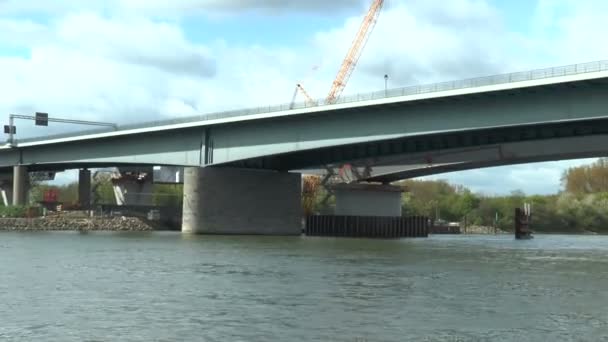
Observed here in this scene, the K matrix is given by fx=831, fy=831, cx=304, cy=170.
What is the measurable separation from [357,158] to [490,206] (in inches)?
4547

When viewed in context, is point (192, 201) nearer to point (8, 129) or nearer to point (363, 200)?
point (363, 200)

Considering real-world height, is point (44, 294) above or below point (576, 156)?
below

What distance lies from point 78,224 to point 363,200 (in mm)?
38018

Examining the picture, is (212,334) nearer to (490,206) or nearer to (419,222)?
(419,222)

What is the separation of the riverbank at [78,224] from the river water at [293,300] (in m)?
57.1

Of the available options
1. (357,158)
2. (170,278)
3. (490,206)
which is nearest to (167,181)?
(357,158)

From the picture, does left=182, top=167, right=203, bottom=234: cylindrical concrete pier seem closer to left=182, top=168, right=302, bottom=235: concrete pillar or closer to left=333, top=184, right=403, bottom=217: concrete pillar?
left=182, top=168, right=302, bottom=235: concrete pillar

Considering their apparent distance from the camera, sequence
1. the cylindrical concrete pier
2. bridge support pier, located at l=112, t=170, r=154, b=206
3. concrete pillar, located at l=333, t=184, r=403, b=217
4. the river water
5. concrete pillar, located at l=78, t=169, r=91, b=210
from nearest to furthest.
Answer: the river water, the cylindrical concrete pier, concrete pillar, located at l=333, t=184, r=403, b=217, concrete pillar, located at l=78, t=169, r=91, b=210, bridge support pier, located at l=112, t=170, r=154, b=206

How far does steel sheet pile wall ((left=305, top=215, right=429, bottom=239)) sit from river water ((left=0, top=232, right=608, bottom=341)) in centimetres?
6169

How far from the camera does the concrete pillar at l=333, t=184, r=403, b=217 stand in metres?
113

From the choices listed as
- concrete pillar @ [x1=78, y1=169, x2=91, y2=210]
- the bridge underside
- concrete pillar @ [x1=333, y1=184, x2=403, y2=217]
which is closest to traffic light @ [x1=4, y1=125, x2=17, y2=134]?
concrete pillar @ [x1=78, y1=169, x2=91, y2=210]

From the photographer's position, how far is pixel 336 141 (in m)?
72.8

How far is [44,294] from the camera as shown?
2981 cm

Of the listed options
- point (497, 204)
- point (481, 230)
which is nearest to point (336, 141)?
point (481, 230)
